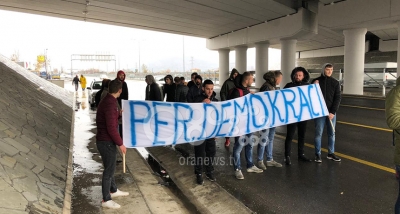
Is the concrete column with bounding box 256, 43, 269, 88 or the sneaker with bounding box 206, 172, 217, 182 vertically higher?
the concrete column with bounding box 256, 43, 269, 88

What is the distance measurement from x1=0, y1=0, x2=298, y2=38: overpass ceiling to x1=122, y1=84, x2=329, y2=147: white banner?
50.4ft

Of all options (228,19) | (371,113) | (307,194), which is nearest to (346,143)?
(307,194)

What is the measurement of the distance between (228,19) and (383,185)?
2332cm

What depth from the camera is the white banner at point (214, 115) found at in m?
5.09

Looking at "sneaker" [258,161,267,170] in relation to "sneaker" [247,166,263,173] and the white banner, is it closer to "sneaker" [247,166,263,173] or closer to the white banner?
"sneaker" [247,166,263,173]

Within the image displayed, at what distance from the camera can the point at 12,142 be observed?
4.90 meters

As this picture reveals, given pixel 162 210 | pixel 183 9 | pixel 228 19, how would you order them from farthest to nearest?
pixel 228 19 < pixel 183 9 < pixel 162 210

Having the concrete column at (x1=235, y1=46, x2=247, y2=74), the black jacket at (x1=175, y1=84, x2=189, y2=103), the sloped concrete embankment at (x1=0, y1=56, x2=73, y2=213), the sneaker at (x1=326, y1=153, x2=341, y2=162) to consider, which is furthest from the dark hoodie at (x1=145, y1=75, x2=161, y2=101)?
the concrete column at (x1=235, y1=46, x2=247, y2=74)

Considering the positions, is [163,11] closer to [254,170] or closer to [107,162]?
[254,170]

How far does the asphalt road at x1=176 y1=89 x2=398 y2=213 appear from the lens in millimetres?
4297

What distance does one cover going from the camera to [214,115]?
18.1ft

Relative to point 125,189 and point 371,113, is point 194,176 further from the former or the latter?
point 371,113

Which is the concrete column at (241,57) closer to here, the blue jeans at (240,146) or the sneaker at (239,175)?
the blue jeans at (240,146)

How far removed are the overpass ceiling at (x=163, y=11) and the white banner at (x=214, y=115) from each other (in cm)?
1536
